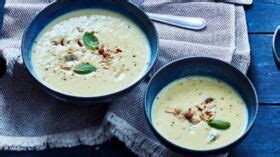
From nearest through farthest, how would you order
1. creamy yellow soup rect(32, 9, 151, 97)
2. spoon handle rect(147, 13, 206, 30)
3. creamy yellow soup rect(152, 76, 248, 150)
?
creamy yellow soup rect(152, 76, 248, 150) < creamy yellow soup rect(32, 9, 151, 97) < spoon handle rect(147, 13, 206, 30)

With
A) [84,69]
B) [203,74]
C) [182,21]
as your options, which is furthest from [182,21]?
[84,69]

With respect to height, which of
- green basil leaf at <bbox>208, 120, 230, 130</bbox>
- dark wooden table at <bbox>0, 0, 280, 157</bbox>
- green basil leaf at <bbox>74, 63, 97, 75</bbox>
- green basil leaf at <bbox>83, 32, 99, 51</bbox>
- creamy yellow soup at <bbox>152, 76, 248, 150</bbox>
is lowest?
dark wooden table at <bbox>0, 0, 280, 157</bbox>

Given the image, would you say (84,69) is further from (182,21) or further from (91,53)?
(182,21)

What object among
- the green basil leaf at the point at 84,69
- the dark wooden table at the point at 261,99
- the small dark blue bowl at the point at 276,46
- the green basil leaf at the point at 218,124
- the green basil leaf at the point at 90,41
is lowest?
the dark wooden table at the point at 261,99

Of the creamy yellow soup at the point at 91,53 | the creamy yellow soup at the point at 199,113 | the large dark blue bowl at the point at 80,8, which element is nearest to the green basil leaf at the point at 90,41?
the creamy yellow soup at the point at 91,53

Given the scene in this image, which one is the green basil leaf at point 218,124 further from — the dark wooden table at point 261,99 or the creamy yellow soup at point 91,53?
the creamy yellow soup at point 91,53

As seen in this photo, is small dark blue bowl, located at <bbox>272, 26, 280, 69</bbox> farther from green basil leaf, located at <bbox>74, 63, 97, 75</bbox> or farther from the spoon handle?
green basil leaf, located at <bbox>74, 63, 97, 75</bbox>

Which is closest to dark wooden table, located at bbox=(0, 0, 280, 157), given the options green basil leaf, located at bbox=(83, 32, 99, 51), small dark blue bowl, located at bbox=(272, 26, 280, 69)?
small dark blue bowl, located at bbox=(272, 26, 280, 69)
